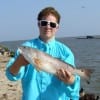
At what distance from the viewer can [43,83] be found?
5508 mm

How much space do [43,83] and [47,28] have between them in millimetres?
701

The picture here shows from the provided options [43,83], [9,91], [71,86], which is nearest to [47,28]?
[43,83]

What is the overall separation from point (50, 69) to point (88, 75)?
59cm

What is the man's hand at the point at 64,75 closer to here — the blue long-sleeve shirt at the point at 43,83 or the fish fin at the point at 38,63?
the blue long-sleeve shirt at the point at 43,83

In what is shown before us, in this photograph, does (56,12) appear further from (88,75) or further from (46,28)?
(88,75)

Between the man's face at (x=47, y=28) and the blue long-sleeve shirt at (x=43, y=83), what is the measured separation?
0.37 ft

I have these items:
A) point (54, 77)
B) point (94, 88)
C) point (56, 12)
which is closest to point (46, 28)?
point (56, 12)

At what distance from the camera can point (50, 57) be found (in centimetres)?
539

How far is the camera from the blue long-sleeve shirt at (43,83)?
217 inches

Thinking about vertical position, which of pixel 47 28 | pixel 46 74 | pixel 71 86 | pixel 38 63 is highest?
pixel 47 28

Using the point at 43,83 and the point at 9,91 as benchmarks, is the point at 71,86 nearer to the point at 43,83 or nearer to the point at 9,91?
the point at 43,83

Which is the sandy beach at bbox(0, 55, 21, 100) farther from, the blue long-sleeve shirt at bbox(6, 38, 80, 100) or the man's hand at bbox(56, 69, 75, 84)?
the man's hand at bbox(56, 69, 75, 84)

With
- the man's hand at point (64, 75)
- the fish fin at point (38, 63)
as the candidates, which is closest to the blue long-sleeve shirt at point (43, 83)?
the man's hand at point (64, 75)

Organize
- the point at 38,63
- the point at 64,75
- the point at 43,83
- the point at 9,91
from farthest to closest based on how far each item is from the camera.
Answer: the point at 9,91 → the point at 43,83 → the point at 64,75 → the point at 38,63
